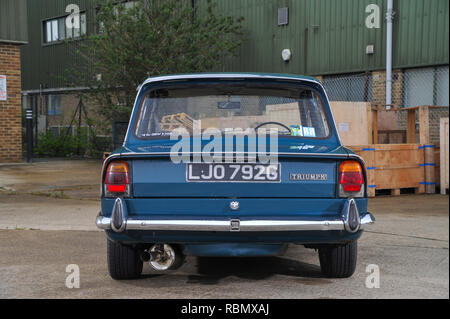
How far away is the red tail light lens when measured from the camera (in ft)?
14.6

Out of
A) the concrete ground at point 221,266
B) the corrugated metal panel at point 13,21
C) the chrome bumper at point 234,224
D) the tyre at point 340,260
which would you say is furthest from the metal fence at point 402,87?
the chrome bumper at point 234,224

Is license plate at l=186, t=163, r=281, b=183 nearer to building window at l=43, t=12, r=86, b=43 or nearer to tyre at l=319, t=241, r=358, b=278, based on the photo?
tyre at l=319, t=241, r=358, b=278

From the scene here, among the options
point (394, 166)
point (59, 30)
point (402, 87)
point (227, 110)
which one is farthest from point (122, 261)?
point (59, 30)

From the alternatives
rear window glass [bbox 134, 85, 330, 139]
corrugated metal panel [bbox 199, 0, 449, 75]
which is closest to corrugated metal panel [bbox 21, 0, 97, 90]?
corrugated metal panel [bbox 199, 0, 449, 75]

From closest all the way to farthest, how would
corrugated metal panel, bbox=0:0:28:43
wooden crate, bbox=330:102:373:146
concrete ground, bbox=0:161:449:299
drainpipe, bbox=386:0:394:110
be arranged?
concrete ground, bbox=0:161:449:299, wooden crate, bbox=330:102:373:146, drainpipe, bbox=386:0:394:110, corrugated metal panel, bbox=0:0:28:43

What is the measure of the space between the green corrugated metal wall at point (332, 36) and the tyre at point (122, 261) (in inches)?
469

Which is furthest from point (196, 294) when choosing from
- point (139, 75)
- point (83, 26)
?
point (83, 26)

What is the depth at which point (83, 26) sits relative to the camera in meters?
26.3

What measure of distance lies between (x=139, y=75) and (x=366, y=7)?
6.21m

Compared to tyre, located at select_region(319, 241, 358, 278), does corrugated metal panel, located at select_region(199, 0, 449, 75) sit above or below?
above

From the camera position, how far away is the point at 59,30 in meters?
27.5

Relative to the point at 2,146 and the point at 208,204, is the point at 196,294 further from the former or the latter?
the point at 2,146

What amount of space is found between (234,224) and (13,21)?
51.7ft

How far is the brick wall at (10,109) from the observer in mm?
18016
